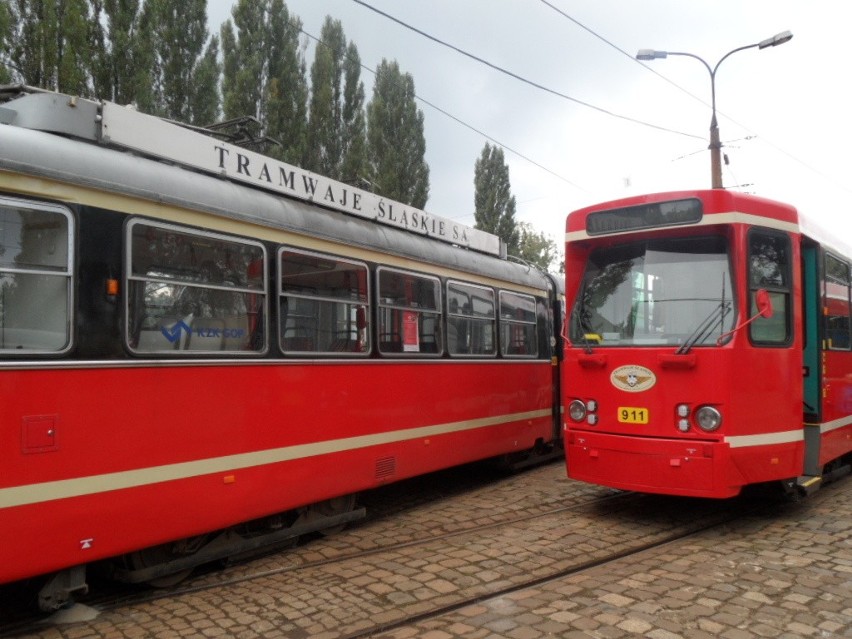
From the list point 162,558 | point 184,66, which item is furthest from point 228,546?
point 184,66

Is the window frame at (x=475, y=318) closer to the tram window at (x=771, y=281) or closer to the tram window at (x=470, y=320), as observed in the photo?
the tram window at (x=470, y=320)

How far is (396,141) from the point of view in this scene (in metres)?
26.9

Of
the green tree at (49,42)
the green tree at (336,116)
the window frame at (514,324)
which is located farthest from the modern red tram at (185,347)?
the green tree at (336,116)

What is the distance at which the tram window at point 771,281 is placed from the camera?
21.4 ft

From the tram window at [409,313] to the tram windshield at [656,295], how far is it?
1495 mm

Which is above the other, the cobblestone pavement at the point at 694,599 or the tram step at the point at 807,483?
the tram step at the point at 807,483

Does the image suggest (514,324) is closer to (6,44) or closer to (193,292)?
(193,292)

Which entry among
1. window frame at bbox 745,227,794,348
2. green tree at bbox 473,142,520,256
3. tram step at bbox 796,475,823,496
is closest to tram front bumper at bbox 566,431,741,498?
window frame at bbox 745,227,794,348

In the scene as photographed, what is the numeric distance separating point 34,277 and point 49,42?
522 inches

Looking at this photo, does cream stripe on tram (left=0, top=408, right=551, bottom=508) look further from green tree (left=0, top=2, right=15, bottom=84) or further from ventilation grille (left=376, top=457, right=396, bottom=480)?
green tree (left=0, top=2, right=15, bottom=84)

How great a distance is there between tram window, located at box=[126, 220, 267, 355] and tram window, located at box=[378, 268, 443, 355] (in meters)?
1.64

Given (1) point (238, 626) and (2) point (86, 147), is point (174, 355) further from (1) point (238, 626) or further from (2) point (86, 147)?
(1) point (238, 626)

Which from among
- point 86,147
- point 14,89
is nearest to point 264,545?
point 86,147

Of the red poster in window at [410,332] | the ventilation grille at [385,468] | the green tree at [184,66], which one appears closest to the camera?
the ventilation grille at [385,468]
